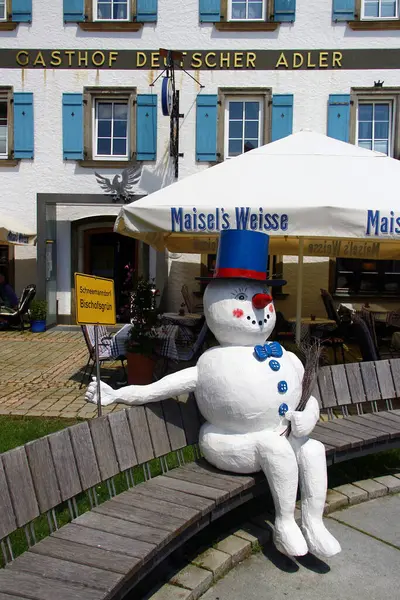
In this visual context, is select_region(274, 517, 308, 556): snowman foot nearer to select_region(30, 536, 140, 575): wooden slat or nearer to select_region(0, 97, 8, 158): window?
select_region(30, 536, 140, 575): wooden slat

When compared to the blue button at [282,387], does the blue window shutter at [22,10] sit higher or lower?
higher

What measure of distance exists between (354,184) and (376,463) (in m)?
2.33

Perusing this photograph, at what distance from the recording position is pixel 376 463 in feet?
14.6

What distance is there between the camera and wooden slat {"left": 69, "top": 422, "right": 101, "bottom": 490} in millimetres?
2785

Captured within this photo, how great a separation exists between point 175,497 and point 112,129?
34.4 ft

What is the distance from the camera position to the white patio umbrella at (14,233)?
1055 cm

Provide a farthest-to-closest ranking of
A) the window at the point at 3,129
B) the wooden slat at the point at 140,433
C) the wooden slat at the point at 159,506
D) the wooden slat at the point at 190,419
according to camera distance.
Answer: the window at the point at 3,129 < the wooden slat at the point at 190,419 < the wooden slat at the point at 140,433 < the wooden slat at the point at 159,506

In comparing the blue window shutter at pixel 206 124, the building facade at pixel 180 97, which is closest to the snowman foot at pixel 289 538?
the building facade at pixel 180 97

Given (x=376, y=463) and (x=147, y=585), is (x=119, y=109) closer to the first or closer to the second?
(x=376, y=463)

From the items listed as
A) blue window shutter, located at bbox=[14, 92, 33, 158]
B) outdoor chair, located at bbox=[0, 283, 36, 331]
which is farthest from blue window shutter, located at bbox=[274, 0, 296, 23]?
outdoor chair, located at bbox=[0, 283, 36, 331]

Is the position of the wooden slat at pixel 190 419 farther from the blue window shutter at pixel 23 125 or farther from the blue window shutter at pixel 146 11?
the blue window shutter at pixel 146 11

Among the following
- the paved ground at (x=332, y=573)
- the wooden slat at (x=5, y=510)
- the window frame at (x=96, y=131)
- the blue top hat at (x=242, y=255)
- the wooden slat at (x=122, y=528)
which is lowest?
the paved ground at (x=332, y=573)

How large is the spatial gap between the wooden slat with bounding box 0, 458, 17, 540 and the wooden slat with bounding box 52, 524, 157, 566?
212mm

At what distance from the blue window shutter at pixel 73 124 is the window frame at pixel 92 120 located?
0.10 meters
